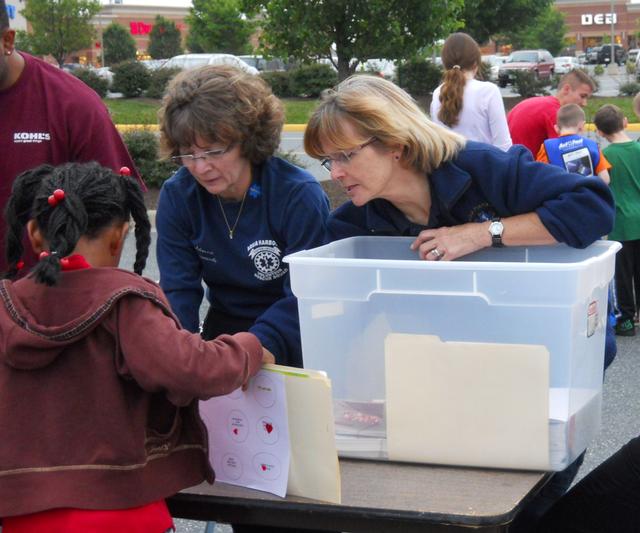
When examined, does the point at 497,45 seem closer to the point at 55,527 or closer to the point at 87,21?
the point at 87,21

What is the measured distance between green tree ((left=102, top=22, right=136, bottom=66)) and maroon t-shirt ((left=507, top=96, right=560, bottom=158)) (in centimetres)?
5082

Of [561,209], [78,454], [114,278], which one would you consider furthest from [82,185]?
[561,209]

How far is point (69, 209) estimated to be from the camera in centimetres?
180

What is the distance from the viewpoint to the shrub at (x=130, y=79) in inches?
1057

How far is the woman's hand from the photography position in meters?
2.19

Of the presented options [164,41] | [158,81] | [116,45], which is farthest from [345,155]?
[116,45]

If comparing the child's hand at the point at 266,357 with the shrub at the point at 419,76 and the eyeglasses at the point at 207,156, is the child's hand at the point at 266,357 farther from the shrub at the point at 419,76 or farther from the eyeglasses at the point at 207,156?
the shrub at the point at 419,76

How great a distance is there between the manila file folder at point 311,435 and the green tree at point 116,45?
55.4 metres

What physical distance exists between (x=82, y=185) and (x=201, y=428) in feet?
1.69

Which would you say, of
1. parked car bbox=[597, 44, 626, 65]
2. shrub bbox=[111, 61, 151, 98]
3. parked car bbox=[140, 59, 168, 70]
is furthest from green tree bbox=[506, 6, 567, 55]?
shrub bbox=[111, 61, 151, 98]

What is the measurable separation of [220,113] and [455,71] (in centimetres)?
404

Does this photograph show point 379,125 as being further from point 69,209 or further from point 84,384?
point 84,384

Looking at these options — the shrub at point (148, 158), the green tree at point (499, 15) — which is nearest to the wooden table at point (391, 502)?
the shrub at point (148, 158)

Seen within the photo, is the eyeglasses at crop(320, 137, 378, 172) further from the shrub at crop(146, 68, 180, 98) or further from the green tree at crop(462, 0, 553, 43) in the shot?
the green tree at crop(462, 0, 553, 43)
